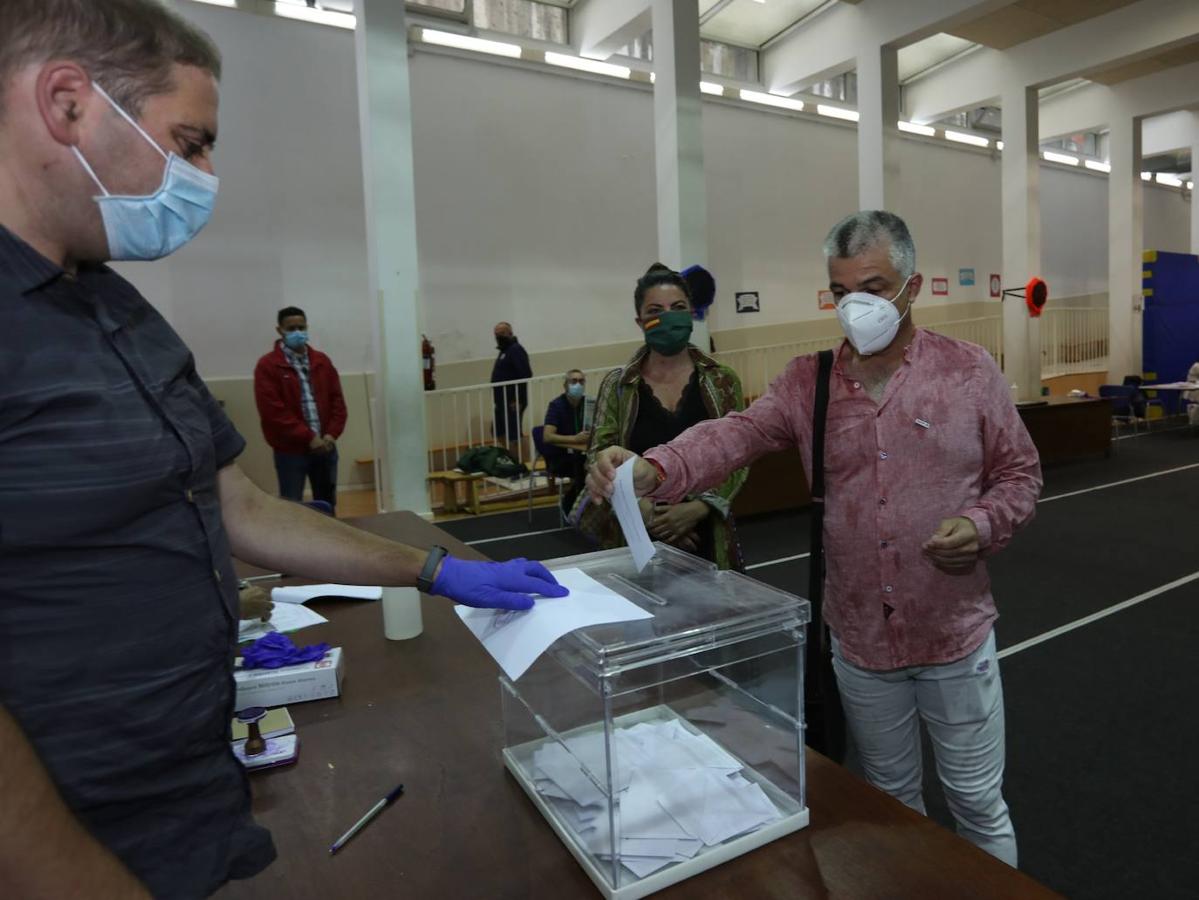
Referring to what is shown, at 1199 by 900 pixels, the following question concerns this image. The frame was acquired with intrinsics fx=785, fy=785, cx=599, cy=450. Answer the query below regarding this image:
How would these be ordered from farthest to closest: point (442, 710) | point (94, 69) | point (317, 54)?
point (317, 54)
point (442, 710)
point (94, 69)

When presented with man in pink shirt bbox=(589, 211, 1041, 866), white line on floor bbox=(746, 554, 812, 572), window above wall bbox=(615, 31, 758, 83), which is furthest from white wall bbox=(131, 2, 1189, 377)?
man in pink shirt bbox=(589, 211, 1041, 866)

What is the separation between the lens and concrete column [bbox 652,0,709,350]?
22.6ft

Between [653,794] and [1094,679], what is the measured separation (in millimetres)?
2858

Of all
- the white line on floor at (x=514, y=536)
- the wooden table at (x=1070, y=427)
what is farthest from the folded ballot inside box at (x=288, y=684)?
the wooden table at (x=1070, y=427)

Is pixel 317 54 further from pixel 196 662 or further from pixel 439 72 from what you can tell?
pixel 196 662

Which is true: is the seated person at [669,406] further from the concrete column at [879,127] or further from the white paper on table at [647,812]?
the concrete column at [879,127]

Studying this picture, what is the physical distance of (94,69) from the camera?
0.73 m

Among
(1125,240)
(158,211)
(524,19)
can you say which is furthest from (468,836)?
(1125,240)

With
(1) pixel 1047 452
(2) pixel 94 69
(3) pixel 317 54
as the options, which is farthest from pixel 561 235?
(2) pixel 94 69

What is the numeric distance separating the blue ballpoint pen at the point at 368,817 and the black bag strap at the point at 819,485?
0.92 metres

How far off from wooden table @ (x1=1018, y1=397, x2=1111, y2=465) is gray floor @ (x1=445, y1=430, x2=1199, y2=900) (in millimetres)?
1816

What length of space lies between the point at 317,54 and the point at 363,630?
8026mm

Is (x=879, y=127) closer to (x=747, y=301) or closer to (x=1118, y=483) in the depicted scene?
(x=747, y=301)

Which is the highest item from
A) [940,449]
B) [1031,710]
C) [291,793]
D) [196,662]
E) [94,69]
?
[94,69]
